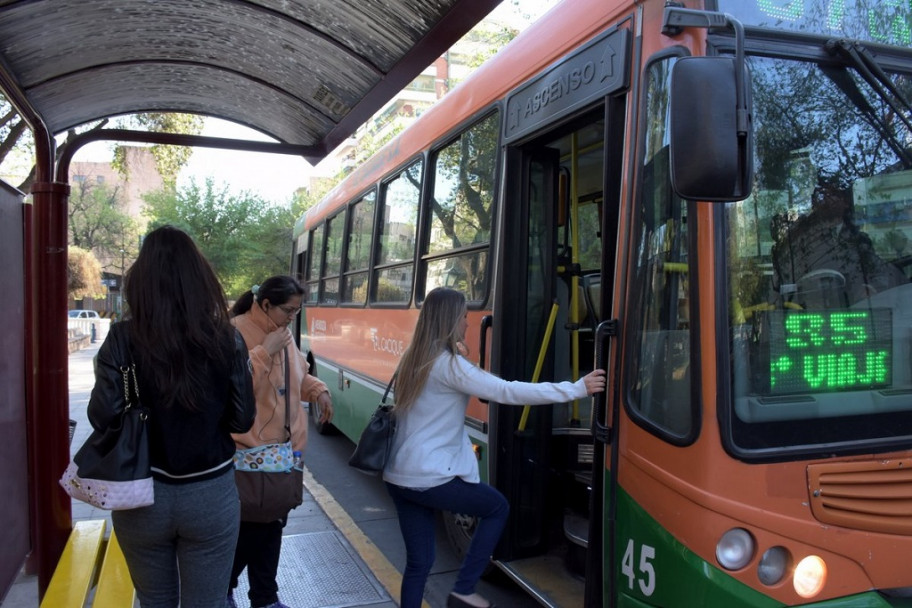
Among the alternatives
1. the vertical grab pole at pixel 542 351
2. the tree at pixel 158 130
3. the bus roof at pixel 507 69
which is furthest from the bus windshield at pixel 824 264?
the tree at pixel 158 130

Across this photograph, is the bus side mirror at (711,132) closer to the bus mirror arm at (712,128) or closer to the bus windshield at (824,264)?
the bus mirror arm at (712,128)

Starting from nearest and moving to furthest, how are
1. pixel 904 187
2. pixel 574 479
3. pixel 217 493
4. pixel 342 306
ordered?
1. pixel 217 493
2. pixel 904 187
3. pixel 574 479
4. pixel 342 306

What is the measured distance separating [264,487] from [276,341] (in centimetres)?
65

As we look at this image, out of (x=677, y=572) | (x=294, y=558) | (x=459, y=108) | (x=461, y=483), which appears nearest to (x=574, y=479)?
(x=461, y=483)

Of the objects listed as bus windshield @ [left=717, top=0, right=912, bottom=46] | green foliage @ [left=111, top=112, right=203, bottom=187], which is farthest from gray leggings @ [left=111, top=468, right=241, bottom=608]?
green foliage @ [left=111, top=112, right=203, bottom=187]

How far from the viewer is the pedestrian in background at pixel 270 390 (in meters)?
3.33

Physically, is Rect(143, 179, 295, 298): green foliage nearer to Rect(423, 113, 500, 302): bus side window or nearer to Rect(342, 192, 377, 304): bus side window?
Rect(342, 192, 377, 304): bus side window

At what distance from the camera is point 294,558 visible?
487cm

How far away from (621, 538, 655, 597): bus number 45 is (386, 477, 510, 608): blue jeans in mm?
802

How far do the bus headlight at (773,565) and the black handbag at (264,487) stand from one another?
1985mm

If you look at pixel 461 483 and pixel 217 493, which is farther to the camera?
pixel 461 483

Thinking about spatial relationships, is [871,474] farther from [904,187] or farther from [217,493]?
[217,493]

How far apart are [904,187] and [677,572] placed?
1.59 metres

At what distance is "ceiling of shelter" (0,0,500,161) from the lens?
11.5ft
